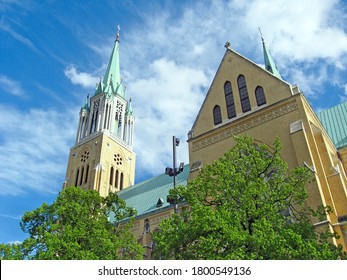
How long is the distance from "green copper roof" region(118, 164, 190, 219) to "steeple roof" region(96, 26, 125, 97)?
20.3 meters

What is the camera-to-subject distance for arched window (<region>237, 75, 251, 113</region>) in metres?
21.8

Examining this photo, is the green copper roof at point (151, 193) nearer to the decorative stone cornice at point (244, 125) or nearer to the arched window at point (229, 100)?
the decorative stone cornice at point (244, 125)

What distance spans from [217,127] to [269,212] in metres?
11.4

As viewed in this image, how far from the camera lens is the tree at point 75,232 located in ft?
46.7

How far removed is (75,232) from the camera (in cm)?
1505

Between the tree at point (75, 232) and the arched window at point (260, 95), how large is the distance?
1079 centimetres

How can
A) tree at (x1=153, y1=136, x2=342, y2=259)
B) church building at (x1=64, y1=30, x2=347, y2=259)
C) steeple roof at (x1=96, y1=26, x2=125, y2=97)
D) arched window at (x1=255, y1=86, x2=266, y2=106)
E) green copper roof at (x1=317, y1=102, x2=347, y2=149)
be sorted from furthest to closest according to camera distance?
1. steeple roof at (x1=96, y1=26, x2=125, y2=97)
2. green copper roof at (x1=317, y1=102, x2=347, y2=149)
3. arched window at (x1=255, y1=86, x2=266, y2=106)
4. church building at (x1=64, y1=30, x2=347, y2=259)
5. tree at (x1=153, y1=136, x2=342, y2=259)

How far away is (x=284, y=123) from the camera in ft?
62.5

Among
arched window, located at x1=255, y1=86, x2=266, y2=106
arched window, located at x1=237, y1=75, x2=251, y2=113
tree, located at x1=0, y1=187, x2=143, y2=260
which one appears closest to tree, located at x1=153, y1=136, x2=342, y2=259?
tree, located at x1=0, y1=187, x2=143, y2=260

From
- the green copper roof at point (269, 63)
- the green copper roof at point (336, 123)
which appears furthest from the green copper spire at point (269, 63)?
the green copper roof at point (336, 123)

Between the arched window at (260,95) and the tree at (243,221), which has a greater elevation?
the arched window at (260,95)

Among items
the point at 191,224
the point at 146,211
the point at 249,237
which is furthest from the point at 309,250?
the point at 146,211

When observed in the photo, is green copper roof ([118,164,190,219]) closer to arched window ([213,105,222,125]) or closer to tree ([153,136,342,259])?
arched window ([213,105,222,125])
